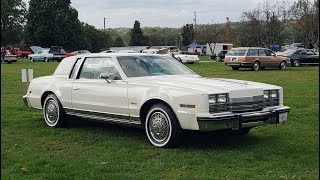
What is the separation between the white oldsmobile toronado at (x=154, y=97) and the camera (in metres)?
6.79

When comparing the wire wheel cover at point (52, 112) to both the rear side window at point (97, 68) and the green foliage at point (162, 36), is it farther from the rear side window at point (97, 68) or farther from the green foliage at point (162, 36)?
the green foliage at point (162, 36)

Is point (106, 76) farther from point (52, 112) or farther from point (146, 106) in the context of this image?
point (52, 112)

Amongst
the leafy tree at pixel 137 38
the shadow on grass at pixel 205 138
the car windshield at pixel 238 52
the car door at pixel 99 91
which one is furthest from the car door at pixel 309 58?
the leafy tree at pixel 137 38

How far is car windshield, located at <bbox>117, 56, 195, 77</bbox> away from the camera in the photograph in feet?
26.4

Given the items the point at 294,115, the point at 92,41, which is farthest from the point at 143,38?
the point at 294,115

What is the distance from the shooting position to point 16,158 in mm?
6492

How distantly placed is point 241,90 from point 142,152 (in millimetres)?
1620

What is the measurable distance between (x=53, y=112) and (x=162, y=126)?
278 cm

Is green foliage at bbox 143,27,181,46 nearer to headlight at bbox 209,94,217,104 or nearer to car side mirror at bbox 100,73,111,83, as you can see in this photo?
car side mirror at bbox 100,73,111,83

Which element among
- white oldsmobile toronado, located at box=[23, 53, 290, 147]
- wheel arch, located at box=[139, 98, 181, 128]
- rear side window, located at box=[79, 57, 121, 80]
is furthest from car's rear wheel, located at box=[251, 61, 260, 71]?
wheel arch, located at box=[139, 98, 181, 128]

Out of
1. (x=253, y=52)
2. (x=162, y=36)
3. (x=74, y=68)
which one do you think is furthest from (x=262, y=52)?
(x=162, y=36)

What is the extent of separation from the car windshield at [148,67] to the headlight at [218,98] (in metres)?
1.55

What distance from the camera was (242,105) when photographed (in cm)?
697

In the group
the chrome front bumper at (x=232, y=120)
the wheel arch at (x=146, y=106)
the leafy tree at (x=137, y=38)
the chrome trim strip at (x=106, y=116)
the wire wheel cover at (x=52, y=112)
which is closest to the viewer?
the chrome front bumper at (x=232, y=120)
